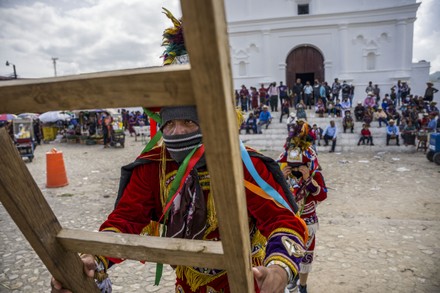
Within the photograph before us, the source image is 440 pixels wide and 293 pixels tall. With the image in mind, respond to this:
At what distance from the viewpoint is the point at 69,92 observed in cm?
70

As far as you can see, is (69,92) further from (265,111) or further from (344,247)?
(265,111)

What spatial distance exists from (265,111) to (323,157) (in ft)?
17.3

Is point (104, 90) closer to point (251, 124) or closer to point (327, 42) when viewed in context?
point (251, 124)

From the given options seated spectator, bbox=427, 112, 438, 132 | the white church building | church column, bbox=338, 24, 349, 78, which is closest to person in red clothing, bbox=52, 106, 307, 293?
seated spectator, bbox=427, 112, 438, 132

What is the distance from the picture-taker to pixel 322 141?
47.1 ft

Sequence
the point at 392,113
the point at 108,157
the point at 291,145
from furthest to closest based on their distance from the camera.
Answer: the point at 392,113, the point at 108,157, the point at 291,145

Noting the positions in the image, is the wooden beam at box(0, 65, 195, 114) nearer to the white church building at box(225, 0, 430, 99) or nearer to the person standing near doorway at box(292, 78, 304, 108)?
the person standing near doorway at box(292, 78, 304, 108)

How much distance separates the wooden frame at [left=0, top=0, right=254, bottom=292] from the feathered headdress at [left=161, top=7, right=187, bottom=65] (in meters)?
1.21

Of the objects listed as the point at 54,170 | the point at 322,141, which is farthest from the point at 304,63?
the point at 54,170

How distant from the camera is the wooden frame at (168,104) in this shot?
59cm

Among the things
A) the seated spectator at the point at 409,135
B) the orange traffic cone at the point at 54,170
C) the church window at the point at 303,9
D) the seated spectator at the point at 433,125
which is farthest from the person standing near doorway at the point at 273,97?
the orange traffic cone at the point at 54,170

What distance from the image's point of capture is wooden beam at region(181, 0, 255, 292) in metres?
0.56

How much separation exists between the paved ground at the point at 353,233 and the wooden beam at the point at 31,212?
2.84 meters

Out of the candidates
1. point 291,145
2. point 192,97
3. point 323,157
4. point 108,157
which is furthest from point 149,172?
point 108,157
